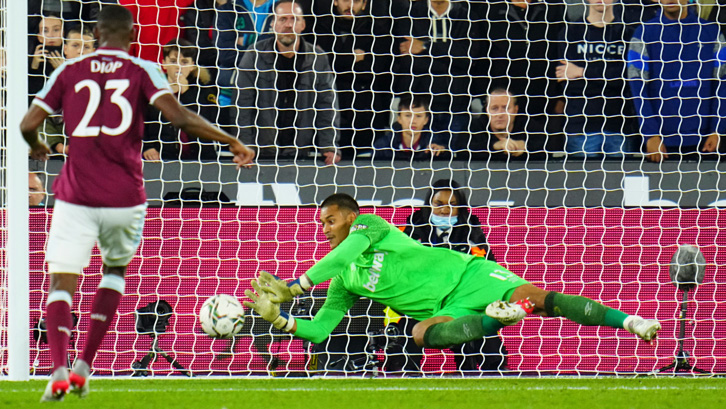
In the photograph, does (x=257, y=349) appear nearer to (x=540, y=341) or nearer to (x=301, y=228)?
(x=301, y=228)

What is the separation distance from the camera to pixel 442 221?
21.8 feet

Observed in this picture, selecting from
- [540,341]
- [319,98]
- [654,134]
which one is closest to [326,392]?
[540,341]

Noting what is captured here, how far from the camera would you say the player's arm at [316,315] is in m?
5.30

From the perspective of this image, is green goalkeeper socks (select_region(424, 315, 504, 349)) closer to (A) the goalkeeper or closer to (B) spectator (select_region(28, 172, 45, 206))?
(A) the goalkeeper

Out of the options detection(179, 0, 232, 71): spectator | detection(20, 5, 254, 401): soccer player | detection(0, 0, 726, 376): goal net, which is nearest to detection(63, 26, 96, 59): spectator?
detection(0, 0, 726, 376): goal net

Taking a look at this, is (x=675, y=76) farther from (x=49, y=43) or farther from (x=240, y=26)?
(x=49, y=43)

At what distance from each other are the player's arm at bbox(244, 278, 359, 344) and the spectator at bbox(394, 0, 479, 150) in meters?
1.94

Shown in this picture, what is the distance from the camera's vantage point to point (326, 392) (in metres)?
5.06

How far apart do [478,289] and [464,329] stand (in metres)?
0.44

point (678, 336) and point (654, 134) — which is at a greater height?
point (654, 134)

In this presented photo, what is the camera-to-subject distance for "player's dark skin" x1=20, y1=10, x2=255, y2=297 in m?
4.07

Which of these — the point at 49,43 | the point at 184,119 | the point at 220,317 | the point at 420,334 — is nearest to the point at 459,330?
A: the point at 420,334

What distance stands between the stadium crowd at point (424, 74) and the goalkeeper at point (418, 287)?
1265 mm

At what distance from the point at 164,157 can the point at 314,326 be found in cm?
223
